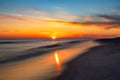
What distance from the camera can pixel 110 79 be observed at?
805 centimetres

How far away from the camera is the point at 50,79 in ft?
28.2

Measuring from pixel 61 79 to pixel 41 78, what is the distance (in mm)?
966

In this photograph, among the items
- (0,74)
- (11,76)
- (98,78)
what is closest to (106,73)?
(98,78)

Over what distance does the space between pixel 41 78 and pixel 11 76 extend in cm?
157

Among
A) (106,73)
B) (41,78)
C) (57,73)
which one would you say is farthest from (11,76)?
(106,73)

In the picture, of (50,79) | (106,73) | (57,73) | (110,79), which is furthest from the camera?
(57,73)

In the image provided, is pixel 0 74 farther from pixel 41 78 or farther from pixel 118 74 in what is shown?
pixel 118 74

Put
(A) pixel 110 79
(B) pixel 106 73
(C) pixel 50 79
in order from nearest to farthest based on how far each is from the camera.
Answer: (A) pixel 110 79
(C) pixel 50 79
(B) pixel 106 73

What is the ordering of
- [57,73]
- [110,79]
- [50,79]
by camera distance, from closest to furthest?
1. [110,79]
2. [50,79]
3. [57,73]

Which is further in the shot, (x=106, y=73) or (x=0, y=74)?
(x=0, y=74)

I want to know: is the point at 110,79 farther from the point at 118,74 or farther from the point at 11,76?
the point at 11,76

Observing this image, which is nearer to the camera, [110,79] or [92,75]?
[110,79]

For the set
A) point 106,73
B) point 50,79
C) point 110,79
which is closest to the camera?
point 110,79

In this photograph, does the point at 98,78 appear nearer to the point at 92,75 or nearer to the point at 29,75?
the point at 92,75
